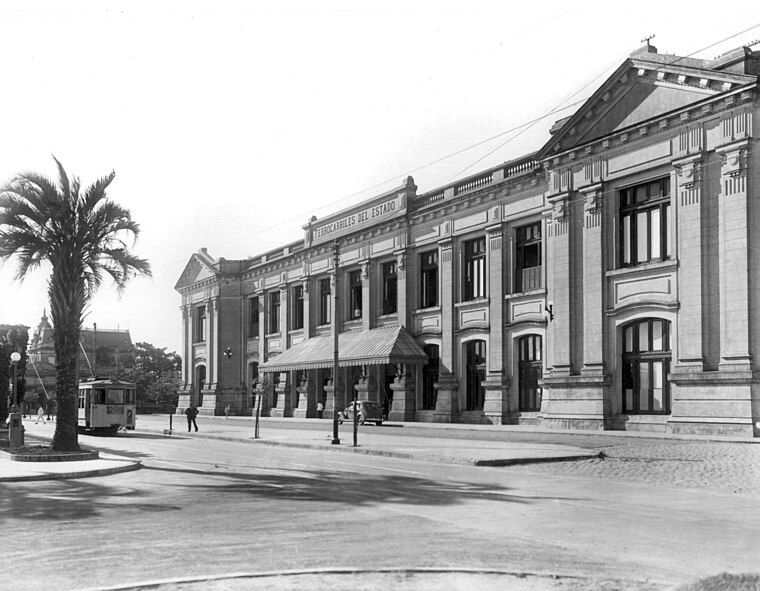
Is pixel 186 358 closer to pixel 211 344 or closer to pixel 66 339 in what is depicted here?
pixel 211 344

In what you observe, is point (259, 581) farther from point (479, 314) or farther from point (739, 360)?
point (479, 314)

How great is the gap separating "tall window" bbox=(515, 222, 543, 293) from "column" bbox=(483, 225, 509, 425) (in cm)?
75

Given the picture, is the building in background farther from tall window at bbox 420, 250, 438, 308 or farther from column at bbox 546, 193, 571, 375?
column at bbox 546, 193, 571, 375

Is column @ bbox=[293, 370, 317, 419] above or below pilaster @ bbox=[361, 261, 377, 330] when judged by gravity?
below

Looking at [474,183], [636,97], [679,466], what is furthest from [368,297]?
[679,466]

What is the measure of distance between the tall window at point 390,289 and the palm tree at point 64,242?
25.6 m

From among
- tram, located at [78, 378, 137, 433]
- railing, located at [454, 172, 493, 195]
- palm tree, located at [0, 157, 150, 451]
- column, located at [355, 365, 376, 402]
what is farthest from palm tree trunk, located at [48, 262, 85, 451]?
column, located at [355, 365, 376, 402]

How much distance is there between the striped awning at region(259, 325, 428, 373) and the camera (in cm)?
4422

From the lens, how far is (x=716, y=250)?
2953cm

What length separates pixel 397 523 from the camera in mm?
10812

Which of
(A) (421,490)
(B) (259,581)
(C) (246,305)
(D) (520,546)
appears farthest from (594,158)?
(C) (246,305)

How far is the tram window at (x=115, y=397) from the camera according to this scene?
39.0 meters

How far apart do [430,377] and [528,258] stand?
9.16m

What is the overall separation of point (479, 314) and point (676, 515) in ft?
96.9
